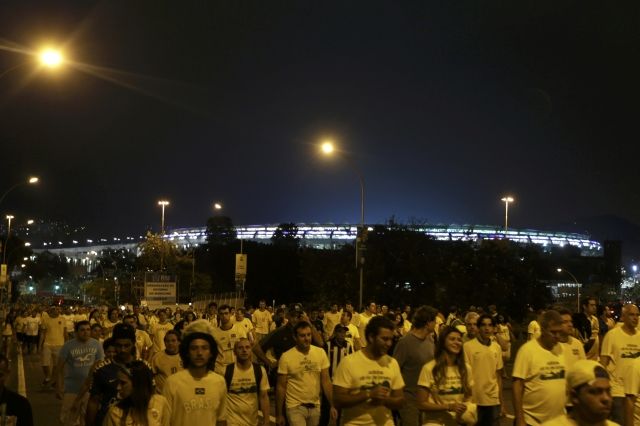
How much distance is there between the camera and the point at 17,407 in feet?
16.8

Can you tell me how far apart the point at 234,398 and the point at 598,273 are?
12443cm

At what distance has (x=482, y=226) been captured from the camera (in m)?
163

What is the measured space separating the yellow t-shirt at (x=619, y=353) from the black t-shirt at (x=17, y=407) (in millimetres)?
5805

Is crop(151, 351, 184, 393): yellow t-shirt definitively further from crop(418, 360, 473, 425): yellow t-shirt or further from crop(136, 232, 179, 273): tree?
crop(136, 232, 179, 273): tree

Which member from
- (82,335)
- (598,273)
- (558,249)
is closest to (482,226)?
(558,249)

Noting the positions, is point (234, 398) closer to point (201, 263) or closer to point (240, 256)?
point (240, 256)

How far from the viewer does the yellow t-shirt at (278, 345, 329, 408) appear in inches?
324

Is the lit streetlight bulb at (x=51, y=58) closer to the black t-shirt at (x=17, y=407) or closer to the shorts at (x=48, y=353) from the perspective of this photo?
the shorts at (x=48, y=353)

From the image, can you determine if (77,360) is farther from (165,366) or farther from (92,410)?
(92,410)

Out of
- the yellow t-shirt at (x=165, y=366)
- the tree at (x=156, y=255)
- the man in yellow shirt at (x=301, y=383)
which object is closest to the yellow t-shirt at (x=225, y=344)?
the yellow t-shirt at (x=165, y=366)

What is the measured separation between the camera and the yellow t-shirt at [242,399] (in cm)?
754

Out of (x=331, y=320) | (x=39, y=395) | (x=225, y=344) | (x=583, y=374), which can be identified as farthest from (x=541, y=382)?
(x=331, y=320)

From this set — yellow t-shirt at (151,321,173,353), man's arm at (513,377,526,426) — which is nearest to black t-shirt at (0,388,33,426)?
man's arm at (513,377,526,426)

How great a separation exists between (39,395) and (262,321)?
8.09 meters
